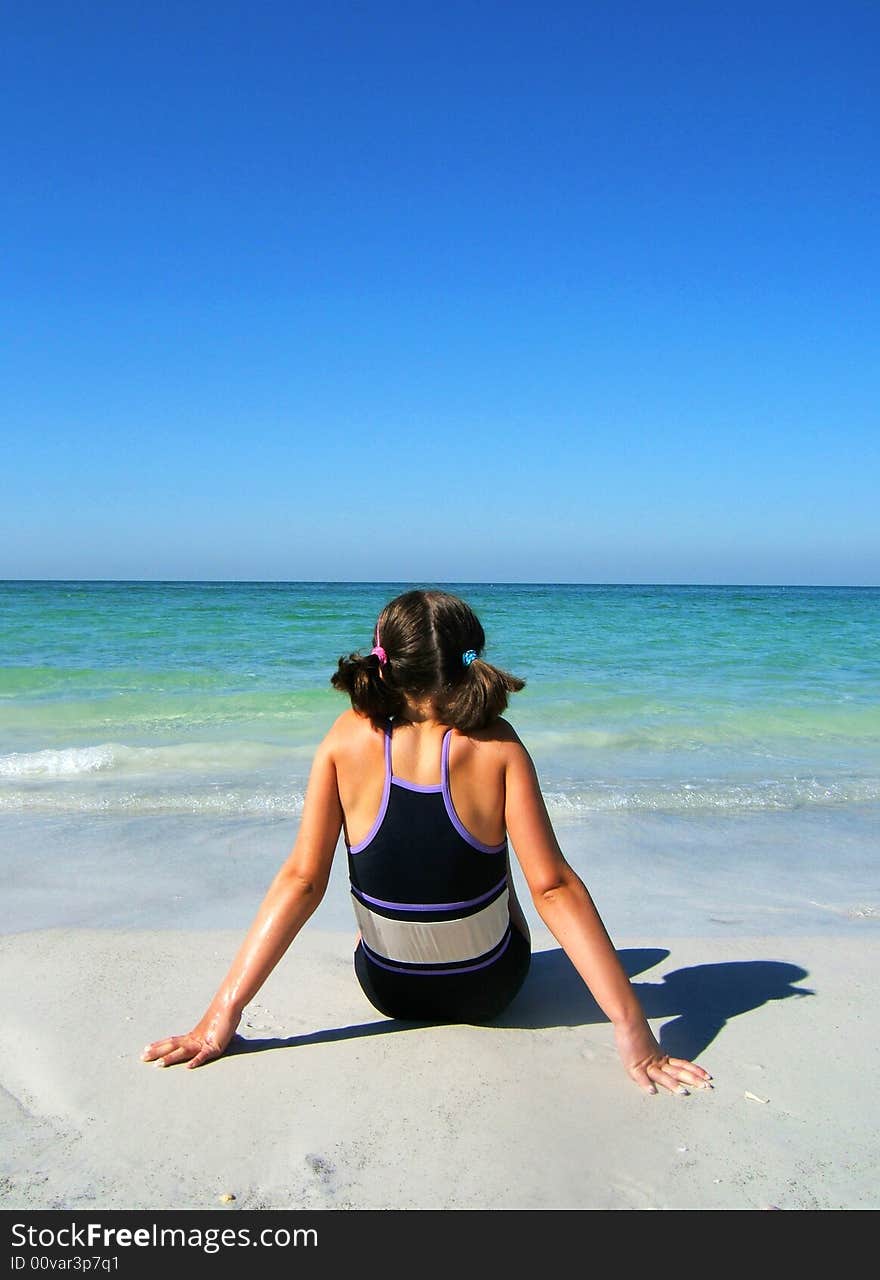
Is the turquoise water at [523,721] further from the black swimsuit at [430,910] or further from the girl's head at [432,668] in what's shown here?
the girl's head at [432,668]

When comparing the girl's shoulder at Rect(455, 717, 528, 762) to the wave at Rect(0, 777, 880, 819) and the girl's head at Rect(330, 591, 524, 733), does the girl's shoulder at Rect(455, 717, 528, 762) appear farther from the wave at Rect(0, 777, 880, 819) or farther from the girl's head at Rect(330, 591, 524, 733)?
the wave at Rect(0, 777, 880, 819)

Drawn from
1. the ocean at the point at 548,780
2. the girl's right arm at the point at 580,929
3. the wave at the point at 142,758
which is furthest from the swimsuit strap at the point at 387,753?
the wave at the point at 142,758

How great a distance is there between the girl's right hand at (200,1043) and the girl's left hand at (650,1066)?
1005mm

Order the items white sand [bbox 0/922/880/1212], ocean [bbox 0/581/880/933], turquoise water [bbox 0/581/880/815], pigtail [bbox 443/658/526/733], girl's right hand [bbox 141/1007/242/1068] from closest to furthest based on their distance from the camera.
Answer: white sand [bbox 0/922/880/1212] → pigtail [bbox 443/658/526/733] → girl's right hand [bbox 141/1007/242/1068] → ocean [bbox 0/581/880/933] → turquoise water [bbox 0/581/880/815]

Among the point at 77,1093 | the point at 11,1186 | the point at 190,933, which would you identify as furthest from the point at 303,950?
the point at 11,1186

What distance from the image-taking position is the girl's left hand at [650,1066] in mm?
2375

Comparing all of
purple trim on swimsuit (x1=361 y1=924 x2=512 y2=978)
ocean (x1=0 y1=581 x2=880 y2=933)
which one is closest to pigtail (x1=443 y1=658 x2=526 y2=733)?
purple trim on swimsuit (x1=361 y1=924 x2=512 y2=978)

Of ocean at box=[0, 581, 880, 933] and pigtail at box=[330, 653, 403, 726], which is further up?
pigtail at box=[330, 653, 403, 726]

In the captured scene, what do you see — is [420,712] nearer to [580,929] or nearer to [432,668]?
[432,668]

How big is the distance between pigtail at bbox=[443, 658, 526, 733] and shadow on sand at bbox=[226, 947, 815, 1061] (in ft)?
3.20

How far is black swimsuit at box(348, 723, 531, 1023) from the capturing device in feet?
7.99

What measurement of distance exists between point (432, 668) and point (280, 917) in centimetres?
77

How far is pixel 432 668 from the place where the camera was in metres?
2.38
